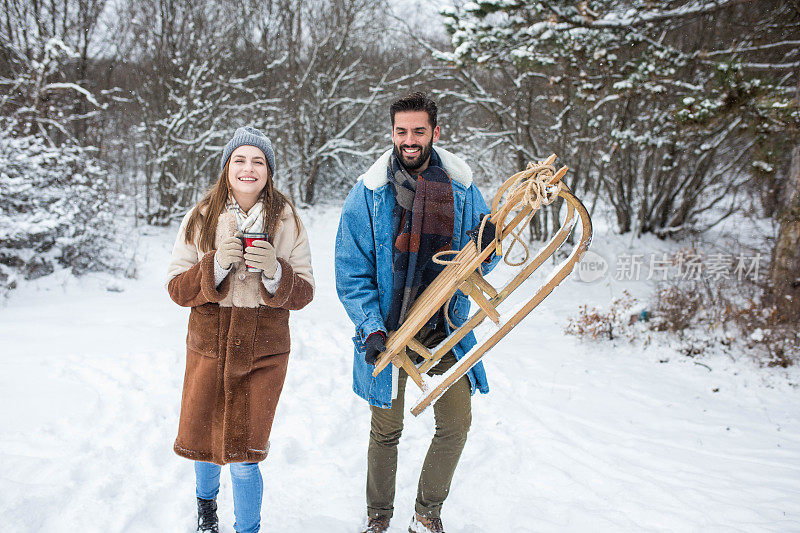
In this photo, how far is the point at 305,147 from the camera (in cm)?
1472

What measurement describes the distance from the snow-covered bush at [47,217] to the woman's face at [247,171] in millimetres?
4867

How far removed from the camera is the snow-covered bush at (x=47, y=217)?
19.5 feet

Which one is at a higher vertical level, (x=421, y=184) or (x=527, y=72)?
(x=527, y=72)

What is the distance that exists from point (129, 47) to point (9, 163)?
657 centimetres

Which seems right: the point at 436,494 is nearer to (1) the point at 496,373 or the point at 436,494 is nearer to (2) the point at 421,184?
(2) the point at 421,184

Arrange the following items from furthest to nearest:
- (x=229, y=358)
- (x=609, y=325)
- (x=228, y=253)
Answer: (x=609, y=325) → (x=229, y=358) → (x=228, y=253)

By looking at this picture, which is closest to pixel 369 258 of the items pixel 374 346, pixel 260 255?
pixel 374 346

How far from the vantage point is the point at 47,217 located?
6.34 metres

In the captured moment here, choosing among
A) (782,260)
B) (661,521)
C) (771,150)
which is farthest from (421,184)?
(782,260)

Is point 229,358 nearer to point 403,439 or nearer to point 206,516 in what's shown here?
point 206,516

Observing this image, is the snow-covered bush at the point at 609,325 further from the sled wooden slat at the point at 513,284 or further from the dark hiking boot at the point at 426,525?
the sled wooden slat at the point at 513,284

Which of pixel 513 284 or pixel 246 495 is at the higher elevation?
pixel 513 284

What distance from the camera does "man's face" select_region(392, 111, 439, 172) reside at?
2.24 meters

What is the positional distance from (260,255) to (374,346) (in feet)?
1.99
